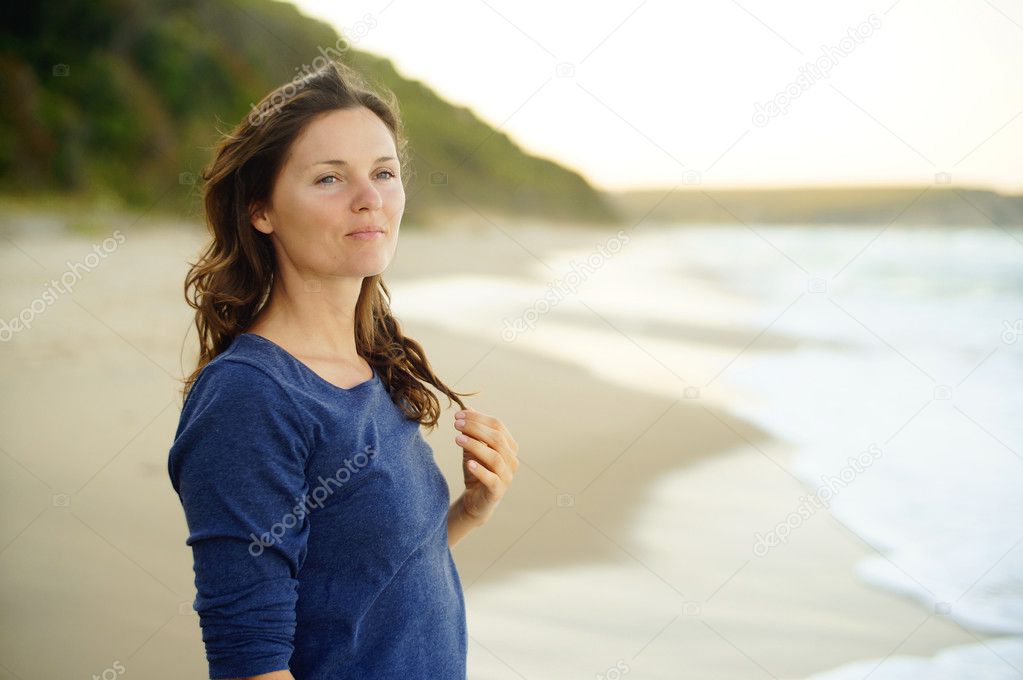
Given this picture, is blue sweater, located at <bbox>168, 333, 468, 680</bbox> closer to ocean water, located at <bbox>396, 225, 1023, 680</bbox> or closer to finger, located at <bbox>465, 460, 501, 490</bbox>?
finger, located at <bbox>465, 460, 501, 490</bbox>

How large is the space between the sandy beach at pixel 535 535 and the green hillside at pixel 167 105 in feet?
10.3

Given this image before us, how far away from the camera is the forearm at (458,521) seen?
4.20 feet

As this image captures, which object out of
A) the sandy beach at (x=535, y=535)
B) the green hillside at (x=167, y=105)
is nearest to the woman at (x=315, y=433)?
the sandy beach at (x=535, y=535)

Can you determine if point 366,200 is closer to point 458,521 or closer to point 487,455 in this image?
point 487,455

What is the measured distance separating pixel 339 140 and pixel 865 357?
722cm

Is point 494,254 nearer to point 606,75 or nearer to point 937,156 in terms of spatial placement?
point 606,75

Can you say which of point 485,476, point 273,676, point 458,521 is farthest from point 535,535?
point 273,676

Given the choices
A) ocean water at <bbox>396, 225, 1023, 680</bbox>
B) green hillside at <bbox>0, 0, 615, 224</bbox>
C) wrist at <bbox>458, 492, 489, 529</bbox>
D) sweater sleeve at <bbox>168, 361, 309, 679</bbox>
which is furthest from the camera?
green hillside at <bbox>0, 0, 615, 224</bbox>

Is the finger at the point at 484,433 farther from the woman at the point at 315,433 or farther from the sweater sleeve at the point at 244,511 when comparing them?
the sweater sleeve at the point at 244,511

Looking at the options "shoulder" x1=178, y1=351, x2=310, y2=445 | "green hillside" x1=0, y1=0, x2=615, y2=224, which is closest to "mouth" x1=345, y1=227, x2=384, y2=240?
"shoulder" x1=178, y1=351, x2=310, y2=445

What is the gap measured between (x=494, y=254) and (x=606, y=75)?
3.75 meters

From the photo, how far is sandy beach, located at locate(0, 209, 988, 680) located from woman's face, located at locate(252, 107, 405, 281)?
3.37 feet

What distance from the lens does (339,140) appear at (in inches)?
43.3

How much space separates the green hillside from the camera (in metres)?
8.99
